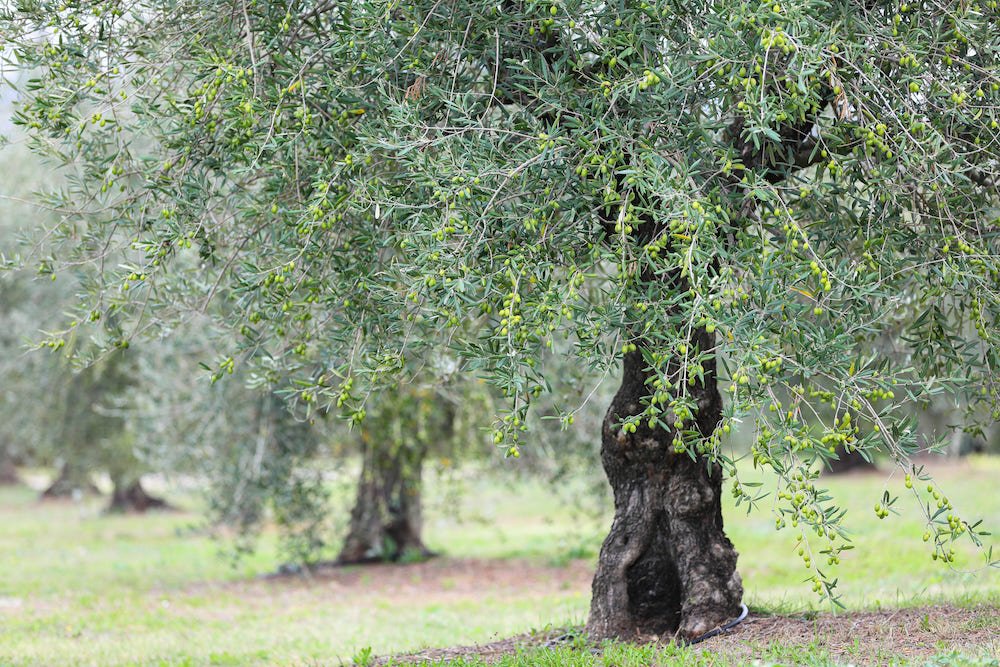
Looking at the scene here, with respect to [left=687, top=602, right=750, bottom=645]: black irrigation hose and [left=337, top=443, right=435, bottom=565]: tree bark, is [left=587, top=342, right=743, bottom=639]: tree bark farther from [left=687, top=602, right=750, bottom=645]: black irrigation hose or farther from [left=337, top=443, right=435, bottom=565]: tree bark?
[left=337, top=443, right=435, bottom=565]: tree bark

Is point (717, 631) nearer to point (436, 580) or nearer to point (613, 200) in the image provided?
point (613, 200)

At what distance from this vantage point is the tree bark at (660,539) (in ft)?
23.6

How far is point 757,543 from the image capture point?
17.8 meters

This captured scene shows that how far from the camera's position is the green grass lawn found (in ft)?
32.8

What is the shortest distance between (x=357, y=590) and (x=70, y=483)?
50.4ft

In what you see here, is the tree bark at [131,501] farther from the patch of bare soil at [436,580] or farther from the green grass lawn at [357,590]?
the patch of bare soil at [436,580]

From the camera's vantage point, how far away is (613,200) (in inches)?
222

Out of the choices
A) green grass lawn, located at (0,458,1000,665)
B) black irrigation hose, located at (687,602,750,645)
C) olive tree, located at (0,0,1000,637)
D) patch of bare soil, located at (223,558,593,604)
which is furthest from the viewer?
patch of bare soil, located at (223,558,593,604)

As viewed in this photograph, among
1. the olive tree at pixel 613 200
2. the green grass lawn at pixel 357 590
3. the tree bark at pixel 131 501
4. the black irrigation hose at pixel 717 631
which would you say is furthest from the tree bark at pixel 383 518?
the tree bark at pixel 131 501

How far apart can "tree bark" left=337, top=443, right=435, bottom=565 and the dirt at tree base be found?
924cm

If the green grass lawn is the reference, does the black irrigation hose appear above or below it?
above

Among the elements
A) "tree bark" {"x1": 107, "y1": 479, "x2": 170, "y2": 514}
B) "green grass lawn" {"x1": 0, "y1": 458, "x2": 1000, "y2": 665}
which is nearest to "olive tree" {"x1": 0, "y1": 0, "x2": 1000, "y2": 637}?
"green grass lawn" {"x1": 0, "y1": 458, "x2": 1000, "y2": 665}

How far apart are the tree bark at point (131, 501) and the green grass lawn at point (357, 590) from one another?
5.74m

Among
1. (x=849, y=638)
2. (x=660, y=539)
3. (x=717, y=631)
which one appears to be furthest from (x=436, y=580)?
(x=849, y=638)
